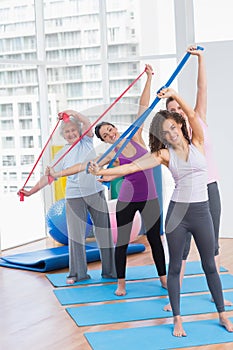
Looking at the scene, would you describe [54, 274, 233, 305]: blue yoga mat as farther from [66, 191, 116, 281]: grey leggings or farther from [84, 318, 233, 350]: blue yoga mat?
[84, 318, 233, 350]: blue yoga mat

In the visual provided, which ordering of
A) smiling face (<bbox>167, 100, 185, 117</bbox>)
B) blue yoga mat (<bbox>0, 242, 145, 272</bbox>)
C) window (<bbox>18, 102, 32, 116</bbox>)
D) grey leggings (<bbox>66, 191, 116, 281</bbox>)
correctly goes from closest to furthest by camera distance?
smiling face (<bbox>167, 100, 185, 117</bbox>) → grey leggings (<bbox>66, 191, 116, 281</bbox>) → blue yoga mat (<bbox>0, 242, 145, 272</bbox>) → window (<bbox>18, 102, 32, 116</bbox>)

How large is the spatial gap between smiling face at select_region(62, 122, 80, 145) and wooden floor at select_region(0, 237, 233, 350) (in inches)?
43.5

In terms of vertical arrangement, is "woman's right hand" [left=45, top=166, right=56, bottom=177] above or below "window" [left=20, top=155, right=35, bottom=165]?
above

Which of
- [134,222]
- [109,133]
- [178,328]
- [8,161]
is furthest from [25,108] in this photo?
[178,328]

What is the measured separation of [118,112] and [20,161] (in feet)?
9.14

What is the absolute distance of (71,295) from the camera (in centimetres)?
470

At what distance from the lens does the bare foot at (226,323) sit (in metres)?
3.71

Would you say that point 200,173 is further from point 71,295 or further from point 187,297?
point 71,295

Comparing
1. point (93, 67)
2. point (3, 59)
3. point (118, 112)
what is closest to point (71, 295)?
point (118, 112)

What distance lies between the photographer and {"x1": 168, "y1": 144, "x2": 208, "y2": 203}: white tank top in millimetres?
3686

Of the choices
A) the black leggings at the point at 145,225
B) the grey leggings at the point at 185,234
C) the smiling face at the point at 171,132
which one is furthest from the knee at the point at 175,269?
the black leggings at the point at 145,225

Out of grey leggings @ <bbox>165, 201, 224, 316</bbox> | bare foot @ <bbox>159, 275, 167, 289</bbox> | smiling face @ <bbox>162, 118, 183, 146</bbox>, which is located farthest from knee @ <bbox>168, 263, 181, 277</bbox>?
bare foot @ <bbox>159, 275, 167, 289</bbox>

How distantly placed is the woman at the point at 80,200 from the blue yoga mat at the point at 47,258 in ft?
1.36

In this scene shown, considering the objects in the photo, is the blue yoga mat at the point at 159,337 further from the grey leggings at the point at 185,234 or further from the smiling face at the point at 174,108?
the smiling face at the point at 174,108
